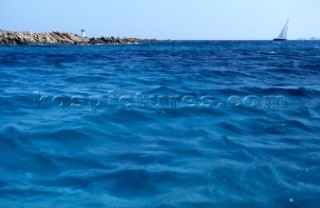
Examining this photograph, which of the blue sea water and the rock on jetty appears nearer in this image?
the blue sea water

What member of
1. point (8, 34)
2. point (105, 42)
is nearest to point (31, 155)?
point (8, 34)

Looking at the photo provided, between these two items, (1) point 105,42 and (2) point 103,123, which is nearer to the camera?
(2) point 103,123

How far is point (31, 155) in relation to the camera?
544 centimetres

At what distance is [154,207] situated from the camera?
4.00 m

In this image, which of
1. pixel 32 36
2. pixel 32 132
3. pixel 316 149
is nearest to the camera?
pixel 316 149

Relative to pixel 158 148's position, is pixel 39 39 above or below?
below

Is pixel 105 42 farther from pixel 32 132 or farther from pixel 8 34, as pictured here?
pixel 32 132

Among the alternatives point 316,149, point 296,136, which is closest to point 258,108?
point 296,136

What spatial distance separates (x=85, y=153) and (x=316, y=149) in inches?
162

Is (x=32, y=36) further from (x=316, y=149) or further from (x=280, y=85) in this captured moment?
(x=316, y=149)

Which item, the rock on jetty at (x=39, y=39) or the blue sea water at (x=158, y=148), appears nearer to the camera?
the blue sea water at (x=158, y=148)

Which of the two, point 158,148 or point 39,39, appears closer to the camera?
point 158,148

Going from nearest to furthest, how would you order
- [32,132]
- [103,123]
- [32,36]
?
[32,132] < [103,123] < [32,36]

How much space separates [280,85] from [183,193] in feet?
31.6
